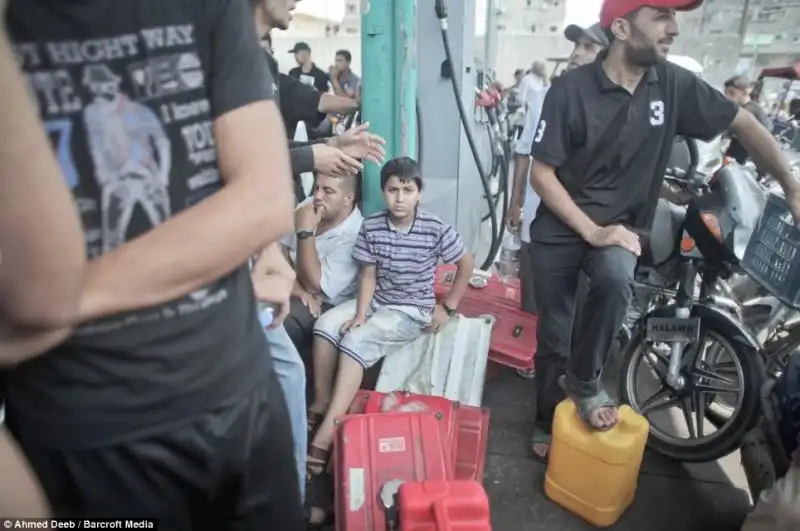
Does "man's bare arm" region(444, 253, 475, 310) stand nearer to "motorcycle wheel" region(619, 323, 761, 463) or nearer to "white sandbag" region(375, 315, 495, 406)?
"white sandbag" region(375, 315, 495, 406)

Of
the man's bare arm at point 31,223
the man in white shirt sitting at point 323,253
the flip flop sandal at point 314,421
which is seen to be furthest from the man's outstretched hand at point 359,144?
the man's bare arm at point 31,223

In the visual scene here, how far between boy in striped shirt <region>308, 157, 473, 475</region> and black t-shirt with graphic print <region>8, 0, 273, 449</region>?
1.81m

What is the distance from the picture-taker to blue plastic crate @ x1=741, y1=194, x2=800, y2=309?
6.83 feet

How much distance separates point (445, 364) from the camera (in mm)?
2912

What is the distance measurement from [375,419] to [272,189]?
1472 mm

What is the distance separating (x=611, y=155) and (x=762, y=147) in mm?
591

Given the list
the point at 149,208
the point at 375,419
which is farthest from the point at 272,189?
the point at 375,419

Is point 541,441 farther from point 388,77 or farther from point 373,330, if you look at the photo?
point 388,77

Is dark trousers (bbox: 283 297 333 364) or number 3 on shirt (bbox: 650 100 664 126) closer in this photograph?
number 3 on shirt (bbox: 650 100 664 126)

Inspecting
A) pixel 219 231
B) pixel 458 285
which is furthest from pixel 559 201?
pixel 219 231

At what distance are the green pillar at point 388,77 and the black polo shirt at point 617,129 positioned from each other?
0.82 m

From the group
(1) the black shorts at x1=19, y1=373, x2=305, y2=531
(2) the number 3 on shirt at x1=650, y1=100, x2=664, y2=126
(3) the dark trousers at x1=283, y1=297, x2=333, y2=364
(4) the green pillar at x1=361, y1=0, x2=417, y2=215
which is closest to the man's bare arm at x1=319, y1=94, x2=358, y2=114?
(4) the green pillar at x1=361, y1=0, x2=417, y2=215

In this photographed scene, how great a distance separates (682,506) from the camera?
8.07ft

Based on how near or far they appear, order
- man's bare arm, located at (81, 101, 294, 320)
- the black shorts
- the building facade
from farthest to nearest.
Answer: the building facade
the black shorts
man's bare arm, located at (81, 101, 294, 320)
